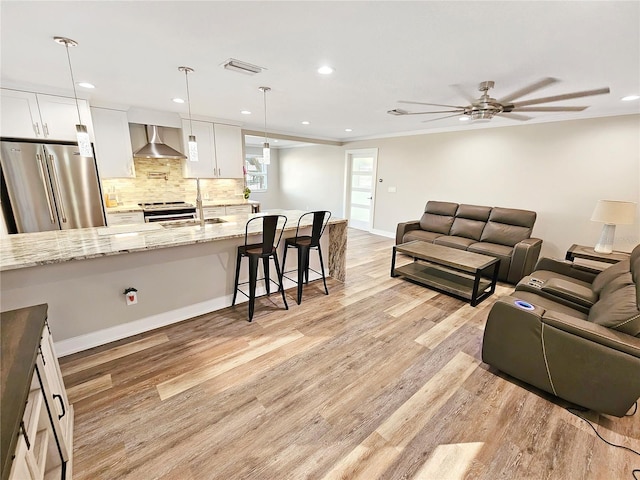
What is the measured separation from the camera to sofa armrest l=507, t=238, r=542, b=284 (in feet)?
11.9

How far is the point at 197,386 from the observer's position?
1.98 metres

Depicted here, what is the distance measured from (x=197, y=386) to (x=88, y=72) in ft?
9.85

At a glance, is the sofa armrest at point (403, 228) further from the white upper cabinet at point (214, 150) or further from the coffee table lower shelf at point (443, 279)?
the white upper cabinet at point (214, 150)

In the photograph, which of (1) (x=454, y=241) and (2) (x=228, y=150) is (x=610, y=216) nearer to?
(1) (x=454, y=241)

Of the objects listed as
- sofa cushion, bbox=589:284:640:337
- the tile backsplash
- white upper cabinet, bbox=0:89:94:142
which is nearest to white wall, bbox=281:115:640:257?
sofa cushion, bbox=589:284:640:337

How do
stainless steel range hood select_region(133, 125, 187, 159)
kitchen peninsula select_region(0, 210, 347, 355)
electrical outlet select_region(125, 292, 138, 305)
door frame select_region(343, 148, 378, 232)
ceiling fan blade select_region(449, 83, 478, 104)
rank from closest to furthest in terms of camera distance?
1. kitchen peninsula select_region(0, 210, 347, 355)
2. electrical outlet select_region(125, 292, 138, 305)
3. ceiling fan blade select_region(449, 83, 478, 104)
4. stainless steel range hood select_region(133, 125, 187, 159)
5. door frame select_region(343, 148, 378, 232)

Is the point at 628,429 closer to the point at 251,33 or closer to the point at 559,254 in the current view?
the point at 559,254

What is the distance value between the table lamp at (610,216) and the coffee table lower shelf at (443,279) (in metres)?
1.41

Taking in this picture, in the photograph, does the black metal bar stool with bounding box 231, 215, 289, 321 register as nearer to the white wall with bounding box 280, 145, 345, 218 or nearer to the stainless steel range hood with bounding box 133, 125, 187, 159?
the stainless steel range hood with bounding box 133, 125, 187, 159

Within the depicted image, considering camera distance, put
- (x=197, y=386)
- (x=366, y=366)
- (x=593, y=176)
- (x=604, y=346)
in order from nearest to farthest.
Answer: (x=604, y=346)
(x=197, y=386)
(x=366, y=366)
(x=593, y=176)

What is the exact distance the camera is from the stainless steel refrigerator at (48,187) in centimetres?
312

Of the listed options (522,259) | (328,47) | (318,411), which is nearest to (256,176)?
(328,47)

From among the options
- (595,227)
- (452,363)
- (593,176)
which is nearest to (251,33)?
(452,363)

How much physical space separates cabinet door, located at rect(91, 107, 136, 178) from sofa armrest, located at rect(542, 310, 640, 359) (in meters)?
5.29
